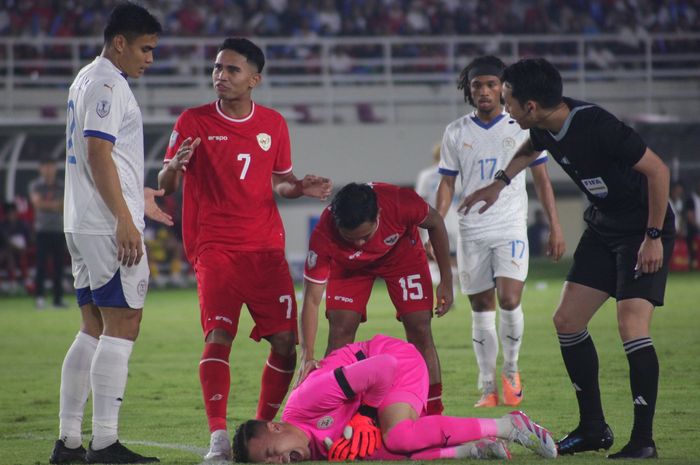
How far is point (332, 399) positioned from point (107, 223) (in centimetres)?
150

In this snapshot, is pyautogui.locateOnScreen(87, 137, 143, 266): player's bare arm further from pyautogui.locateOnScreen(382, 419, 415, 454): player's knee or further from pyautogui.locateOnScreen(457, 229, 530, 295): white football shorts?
pyautogui.locateOnScreen(457, 229, 530, 295): white football shorts

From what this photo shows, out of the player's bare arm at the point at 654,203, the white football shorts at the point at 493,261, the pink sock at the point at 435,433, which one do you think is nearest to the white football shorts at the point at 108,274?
the pink sock at the point at 435,433

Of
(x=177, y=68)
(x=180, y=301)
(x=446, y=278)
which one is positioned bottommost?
(x=180, y=301)

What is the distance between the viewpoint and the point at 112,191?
6.16 metres

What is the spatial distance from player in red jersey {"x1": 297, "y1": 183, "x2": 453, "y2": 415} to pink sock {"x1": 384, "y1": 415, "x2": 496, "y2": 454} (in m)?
0.78

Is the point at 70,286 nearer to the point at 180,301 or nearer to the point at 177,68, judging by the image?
the point at 180,301

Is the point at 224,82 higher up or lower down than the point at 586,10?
lower down

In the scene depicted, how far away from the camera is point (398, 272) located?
24.7 ft

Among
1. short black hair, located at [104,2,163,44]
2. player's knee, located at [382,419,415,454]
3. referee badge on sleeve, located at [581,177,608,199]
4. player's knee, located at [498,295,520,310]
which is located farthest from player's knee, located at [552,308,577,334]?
short black hair, located at [104,2,163,44]

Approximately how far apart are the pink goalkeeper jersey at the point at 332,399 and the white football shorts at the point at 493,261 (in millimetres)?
2724

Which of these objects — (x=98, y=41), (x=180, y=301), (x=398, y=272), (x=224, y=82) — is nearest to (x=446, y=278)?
(x=398, y=272)

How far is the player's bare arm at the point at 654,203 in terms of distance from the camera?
6.23 meters

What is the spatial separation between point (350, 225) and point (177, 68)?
2106 centimetres

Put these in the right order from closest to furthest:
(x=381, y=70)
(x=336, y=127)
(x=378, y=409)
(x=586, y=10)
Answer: (x=378, y=409)
(x=336, y=127)
(x=381, y=70)
(x=586, y=10)
